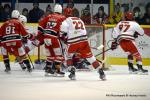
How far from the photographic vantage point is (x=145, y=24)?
1395 centimetres

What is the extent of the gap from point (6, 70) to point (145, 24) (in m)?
4.30

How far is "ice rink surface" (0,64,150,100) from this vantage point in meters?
8.11

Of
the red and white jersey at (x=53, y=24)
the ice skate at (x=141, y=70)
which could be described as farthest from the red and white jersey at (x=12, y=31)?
the ice skate at (x=141, y=70)

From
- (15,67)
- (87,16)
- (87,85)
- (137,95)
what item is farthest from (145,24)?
(137,95)

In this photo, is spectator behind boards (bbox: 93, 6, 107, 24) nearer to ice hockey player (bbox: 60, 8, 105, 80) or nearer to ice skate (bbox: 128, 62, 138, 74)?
ice skate (bbox: 128, 62, 138, 74)

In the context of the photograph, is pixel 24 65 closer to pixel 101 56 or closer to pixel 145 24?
pixel 101 56

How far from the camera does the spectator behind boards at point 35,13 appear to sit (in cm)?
1423

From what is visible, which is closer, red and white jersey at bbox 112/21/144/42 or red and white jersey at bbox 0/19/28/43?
red and white jersey at bbox 0/19/28/43

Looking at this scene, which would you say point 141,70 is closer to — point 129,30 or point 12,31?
point 129,30

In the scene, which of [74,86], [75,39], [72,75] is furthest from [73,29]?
[74,86]

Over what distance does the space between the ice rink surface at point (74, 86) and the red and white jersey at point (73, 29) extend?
73 cm

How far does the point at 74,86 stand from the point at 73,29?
110 cm

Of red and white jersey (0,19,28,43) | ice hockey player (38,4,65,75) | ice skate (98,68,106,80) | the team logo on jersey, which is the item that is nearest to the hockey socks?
red and white jersey (0,19,28,43)

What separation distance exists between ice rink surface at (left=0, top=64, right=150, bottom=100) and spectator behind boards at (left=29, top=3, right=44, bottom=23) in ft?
9.72
